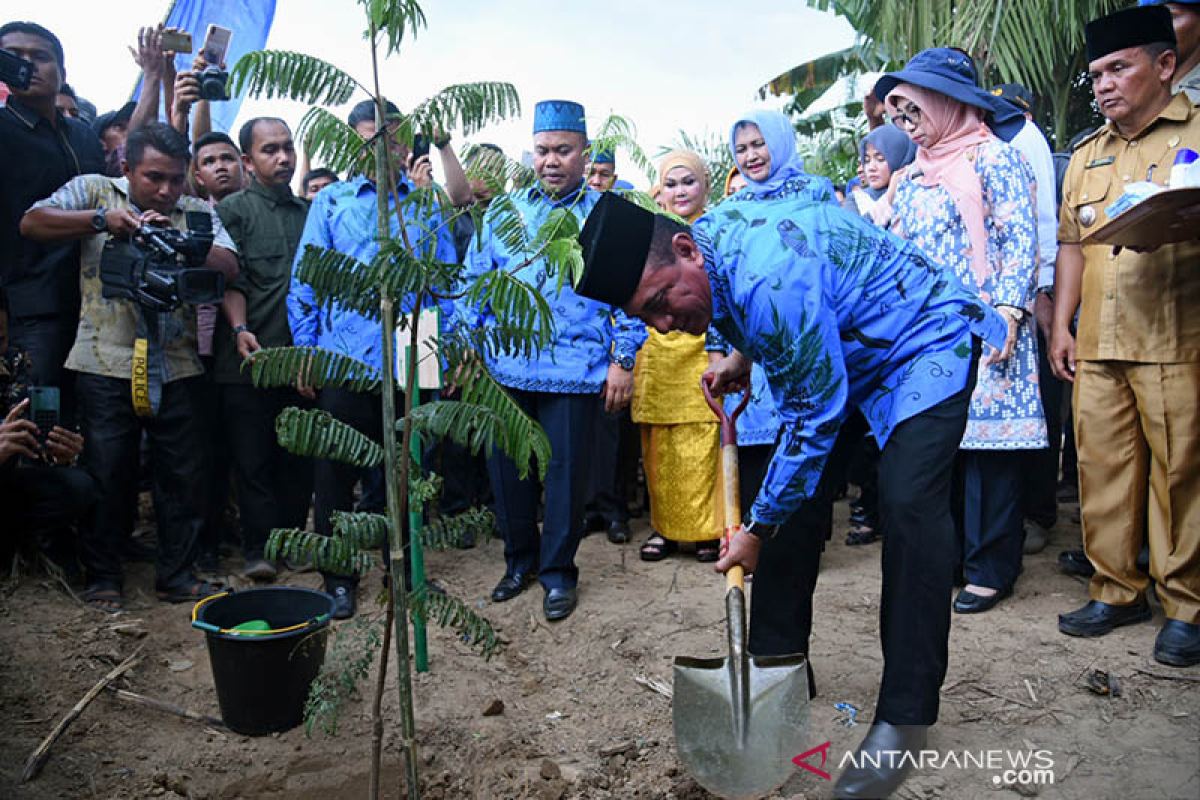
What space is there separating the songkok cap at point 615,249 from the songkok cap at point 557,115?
1.97 m

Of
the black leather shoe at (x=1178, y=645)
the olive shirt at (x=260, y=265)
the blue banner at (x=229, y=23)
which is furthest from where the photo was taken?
the blue banner at (x=229, y=23)

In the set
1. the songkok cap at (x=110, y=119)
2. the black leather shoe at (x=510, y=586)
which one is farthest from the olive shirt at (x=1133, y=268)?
the songkok cap at (x=110, y=119)

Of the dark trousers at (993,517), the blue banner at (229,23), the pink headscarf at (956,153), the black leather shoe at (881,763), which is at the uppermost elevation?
the blue banner at (229,23)

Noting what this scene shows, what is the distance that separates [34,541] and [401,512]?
260cm

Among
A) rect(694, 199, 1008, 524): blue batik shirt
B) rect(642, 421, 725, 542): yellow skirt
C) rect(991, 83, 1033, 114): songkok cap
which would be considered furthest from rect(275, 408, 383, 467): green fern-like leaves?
A: rect(991, 83, 1033, 114): songkok cap

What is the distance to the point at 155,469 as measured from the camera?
13.0 ft

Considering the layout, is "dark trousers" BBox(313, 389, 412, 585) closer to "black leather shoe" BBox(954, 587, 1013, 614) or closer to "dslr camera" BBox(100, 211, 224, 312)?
"dslr camera" BBox(100, 211, 224, 312)

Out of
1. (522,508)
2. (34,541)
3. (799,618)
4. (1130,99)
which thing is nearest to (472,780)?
(799,618)

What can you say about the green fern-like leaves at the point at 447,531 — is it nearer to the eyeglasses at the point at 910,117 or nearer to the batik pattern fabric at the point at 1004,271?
the batik pattern fabric at the point at 1004,271

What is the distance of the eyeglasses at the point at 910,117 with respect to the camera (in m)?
3.77

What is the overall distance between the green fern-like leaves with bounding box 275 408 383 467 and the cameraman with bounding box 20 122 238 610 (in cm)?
195

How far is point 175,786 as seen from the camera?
2549 millimetres

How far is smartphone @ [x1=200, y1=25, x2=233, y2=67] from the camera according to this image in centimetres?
446

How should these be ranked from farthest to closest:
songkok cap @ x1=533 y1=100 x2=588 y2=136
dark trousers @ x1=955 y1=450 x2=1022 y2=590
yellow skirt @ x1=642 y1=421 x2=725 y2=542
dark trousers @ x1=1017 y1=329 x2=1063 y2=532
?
yellow skirt @ x1=642 y1=421 x2=725 y2=542 < dark trousers @ x1=1017 y1=329 x2=1063 y2=532 < songkok cap @ x1=533 y1=100 x2=588 y2=136 < dark trousers @ x1=955 y1=450 x2=1022 y2=590
